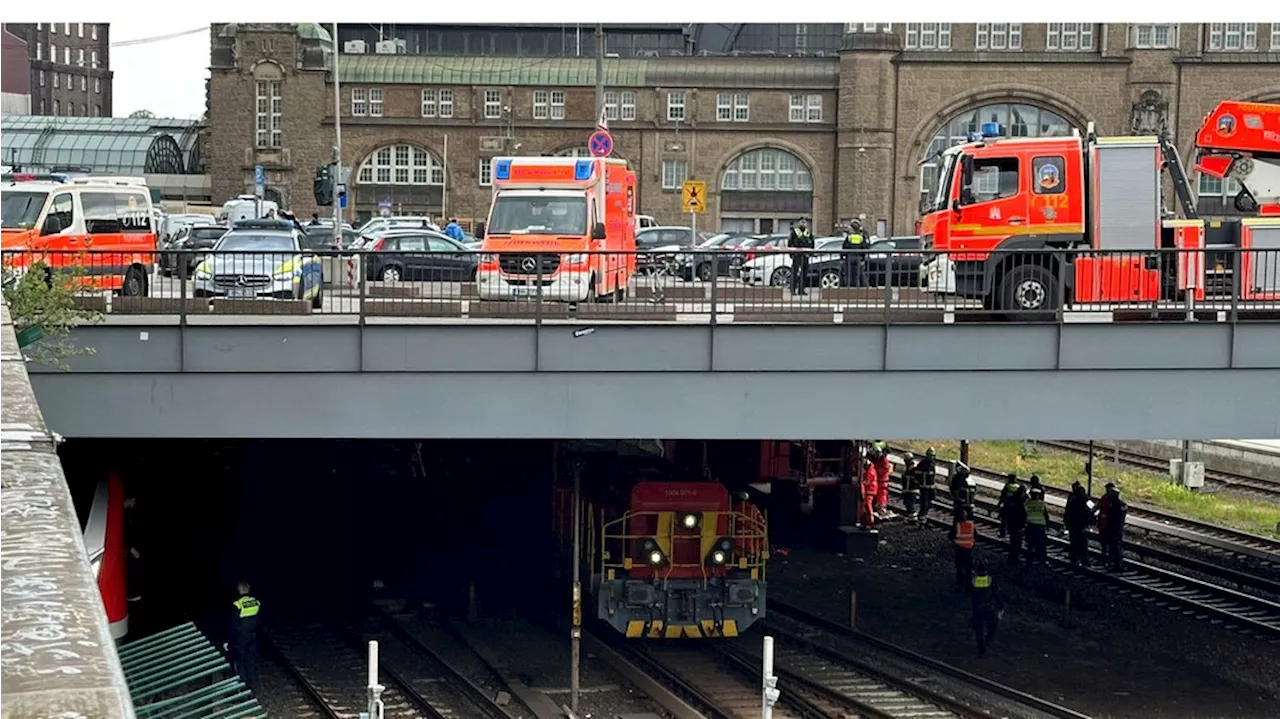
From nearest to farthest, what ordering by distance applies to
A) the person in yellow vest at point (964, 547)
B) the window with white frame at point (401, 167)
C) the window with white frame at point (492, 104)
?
the person in yellow vest at point (964, 547)
the window with white frame at point (401, 167)
the window with white frame at point (492, 104)

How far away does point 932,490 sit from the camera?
33.3m

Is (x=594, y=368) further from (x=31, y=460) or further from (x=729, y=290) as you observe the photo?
(x=31, y=460)

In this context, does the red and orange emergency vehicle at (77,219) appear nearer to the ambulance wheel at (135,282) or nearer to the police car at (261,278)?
the ambulance wheel at (135,282)

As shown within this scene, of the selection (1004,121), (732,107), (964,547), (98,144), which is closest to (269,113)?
(98,144)

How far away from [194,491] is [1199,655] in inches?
561

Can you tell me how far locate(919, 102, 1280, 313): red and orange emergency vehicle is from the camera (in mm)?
21125

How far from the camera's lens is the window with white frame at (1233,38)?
77.7m

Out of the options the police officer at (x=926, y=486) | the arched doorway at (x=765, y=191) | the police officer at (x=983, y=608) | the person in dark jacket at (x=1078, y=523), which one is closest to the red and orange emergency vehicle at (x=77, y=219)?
the police officer at (x=983, y=608)

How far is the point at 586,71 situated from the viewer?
80750 mm

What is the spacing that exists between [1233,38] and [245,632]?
6799cm

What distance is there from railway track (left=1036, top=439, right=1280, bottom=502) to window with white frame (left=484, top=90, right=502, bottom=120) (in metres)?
43.6

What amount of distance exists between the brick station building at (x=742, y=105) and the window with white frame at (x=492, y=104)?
64 mm

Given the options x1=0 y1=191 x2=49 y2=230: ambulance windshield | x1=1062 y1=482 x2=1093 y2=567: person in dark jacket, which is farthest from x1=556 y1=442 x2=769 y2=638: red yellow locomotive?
x1=0 y1=191 x2=49 y2=230: ambulance windshield

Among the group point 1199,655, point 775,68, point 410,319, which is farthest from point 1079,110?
point 410,319
